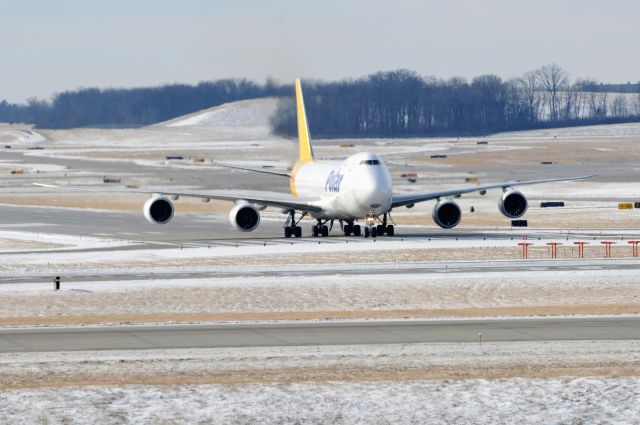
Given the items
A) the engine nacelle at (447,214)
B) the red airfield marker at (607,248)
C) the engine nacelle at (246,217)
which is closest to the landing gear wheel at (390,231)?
the engine nacelle at (447,214)

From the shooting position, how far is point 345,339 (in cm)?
3753

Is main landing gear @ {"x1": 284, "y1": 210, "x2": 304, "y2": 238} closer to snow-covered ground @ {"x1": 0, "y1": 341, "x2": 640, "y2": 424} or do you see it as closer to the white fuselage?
the white fuselage

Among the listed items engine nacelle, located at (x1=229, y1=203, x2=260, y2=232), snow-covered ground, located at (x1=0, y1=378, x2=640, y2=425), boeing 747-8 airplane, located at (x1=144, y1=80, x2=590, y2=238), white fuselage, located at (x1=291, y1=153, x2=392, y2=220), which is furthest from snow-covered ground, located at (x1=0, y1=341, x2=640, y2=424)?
engine nacelle, located at (x1=229, y1=203, x2=260, y2=232)

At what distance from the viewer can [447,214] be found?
72250mm

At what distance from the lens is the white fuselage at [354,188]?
67.4m

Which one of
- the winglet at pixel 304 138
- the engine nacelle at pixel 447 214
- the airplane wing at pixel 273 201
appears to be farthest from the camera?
the winglet at pixel 304 138

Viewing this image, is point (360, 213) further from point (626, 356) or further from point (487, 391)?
point (487, 391)

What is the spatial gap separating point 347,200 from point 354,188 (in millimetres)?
1157

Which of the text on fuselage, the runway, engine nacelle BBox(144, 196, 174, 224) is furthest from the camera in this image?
engine nacelle BBox(144, 196, 174, 224)

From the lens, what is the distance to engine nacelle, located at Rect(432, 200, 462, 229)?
72062 millimetres

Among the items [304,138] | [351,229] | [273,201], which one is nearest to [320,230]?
[351,229]

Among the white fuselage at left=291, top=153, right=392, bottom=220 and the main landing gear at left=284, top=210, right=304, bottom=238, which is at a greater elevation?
the white fuselage at left=291, top=153, right=392, bottom=220

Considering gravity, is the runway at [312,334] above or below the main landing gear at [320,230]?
below

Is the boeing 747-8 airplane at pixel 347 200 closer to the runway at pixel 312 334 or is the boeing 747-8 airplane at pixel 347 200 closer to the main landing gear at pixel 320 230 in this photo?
the main landing gear at pixel 320 230
